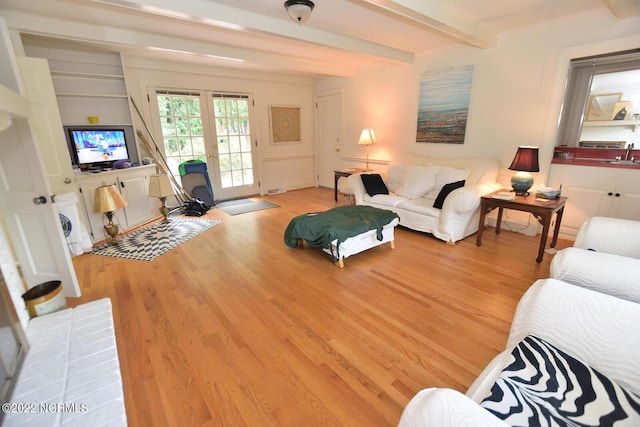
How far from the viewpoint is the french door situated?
16.0 ft

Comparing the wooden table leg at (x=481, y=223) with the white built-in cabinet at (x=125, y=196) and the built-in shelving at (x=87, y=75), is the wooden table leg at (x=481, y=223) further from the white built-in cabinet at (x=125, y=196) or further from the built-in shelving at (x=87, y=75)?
the built-in shelving at (x=87, y=75)

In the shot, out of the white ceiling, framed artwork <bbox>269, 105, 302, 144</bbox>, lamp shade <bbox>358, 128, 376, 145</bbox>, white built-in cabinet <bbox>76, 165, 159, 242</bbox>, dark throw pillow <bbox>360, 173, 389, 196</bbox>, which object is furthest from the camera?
framed artwork <bbox>269, 105, 302, 144</bbox>

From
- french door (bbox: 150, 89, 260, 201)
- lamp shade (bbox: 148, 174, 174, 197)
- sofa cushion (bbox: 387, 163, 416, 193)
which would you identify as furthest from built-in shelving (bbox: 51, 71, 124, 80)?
sofa cushion (bbox: 387, 163, 416, 193)

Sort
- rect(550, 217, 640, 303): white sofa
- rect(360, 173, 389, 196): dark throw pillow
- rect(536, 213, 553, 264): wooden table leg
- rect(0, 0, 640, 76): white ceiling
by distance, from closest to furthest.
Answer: rect(550, 217, 640, 303): white sofa → rect(0, 0, 640, 76): white ceiling → rect(536, 213, 553, 264): wooden table leg → rect(360, 173, 389, 196): dark throw pillow

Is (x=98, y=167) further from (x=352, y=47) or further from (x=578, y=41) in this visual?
(x=578, y=41)

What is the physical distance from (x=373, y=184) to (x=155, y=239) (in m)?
3.03

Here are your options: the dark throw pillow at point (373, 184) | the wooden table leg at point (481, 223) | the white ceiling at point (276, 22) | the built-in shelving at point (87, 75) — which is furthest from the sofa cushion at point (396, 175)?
the built-in shelving at point (87, 75)

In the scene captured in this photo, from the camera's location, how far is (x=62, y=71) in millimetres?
3646

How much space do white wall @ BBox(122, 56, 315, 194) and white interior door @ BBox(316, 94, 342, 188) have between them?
22 centimetres

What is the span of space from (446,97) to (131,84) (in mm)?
4775

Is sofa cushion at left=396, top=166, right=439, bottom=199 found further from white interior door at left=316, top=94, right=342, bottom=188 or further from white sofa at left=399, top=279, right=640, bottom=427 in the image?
white sofa at left=399, top=279, right=640, bottom=427

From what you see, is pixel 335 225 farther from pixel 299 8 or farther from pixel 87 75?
pixel 87 75

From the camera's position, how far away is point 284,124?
243 inches

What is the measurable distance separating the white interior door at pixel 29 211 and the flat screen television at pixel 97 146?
1.79m
